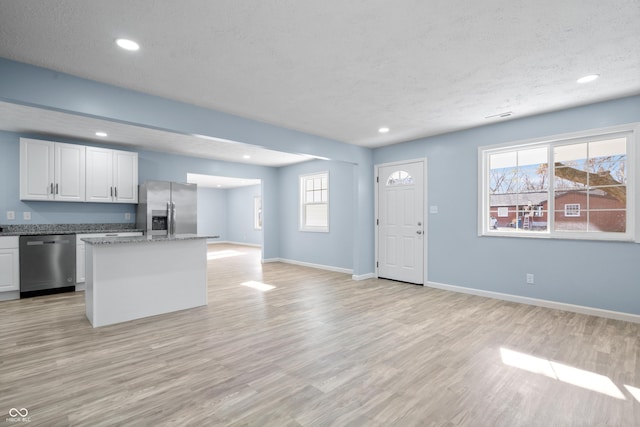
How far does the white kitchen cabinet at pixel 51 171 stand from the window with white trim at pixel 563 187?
654 centimetres

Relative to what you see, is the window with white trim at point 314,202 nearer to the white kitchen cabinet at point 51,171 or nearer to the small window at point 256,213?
the white kitchen cabinet at point 51,171

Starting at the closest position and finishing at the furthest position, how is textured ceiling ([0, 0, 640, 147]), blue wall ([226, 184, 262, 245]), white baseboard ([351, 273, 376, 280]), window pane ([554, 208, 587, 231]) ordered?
textured ceiling ([0, 0, 640, 147]), window pane ([554, 208, 587, 231]), white baseboard ([351, 273, 376, 280]), blue wall ([226, 184, 262, 245])

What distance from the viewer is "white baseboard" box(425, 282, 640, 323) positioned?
11.9ft

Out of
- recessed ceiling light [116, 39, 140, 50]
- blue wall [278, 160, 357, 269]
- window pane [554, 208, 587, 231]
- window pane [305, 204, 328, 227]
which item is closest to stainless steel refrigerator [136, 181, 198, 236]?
blue wall [278, 160, 357, 269]

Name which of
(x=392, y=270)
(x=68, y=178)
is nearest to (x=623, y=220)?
(x=392, y=270)

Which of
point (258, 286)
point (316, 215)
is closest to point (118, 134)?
point (258, 286)

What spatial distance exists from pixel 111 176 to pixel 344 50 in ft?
16.6

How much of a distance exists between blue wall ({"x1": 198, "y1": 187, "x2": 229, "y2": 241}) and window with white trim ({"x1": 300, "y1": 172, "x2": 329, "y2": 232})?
21.9ft

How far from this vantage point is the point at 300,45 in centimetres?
254

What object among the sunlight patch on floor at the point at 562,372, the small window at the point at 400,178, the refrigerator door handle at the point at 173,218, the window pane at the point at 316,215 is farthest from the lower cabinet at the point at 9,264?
the sunlight patch on floor at the point at 562,372

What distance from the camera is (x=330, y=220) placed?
716 cm

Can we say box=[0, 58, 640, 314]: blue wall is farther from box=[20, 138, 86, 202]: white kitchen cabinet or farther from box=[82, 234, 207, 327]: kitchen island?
box=[82, 234, 207, 327]: kitchen island

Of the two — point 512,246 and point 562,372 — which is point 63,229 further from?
point 512,246

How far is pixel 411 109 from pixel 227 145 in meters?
3.41
